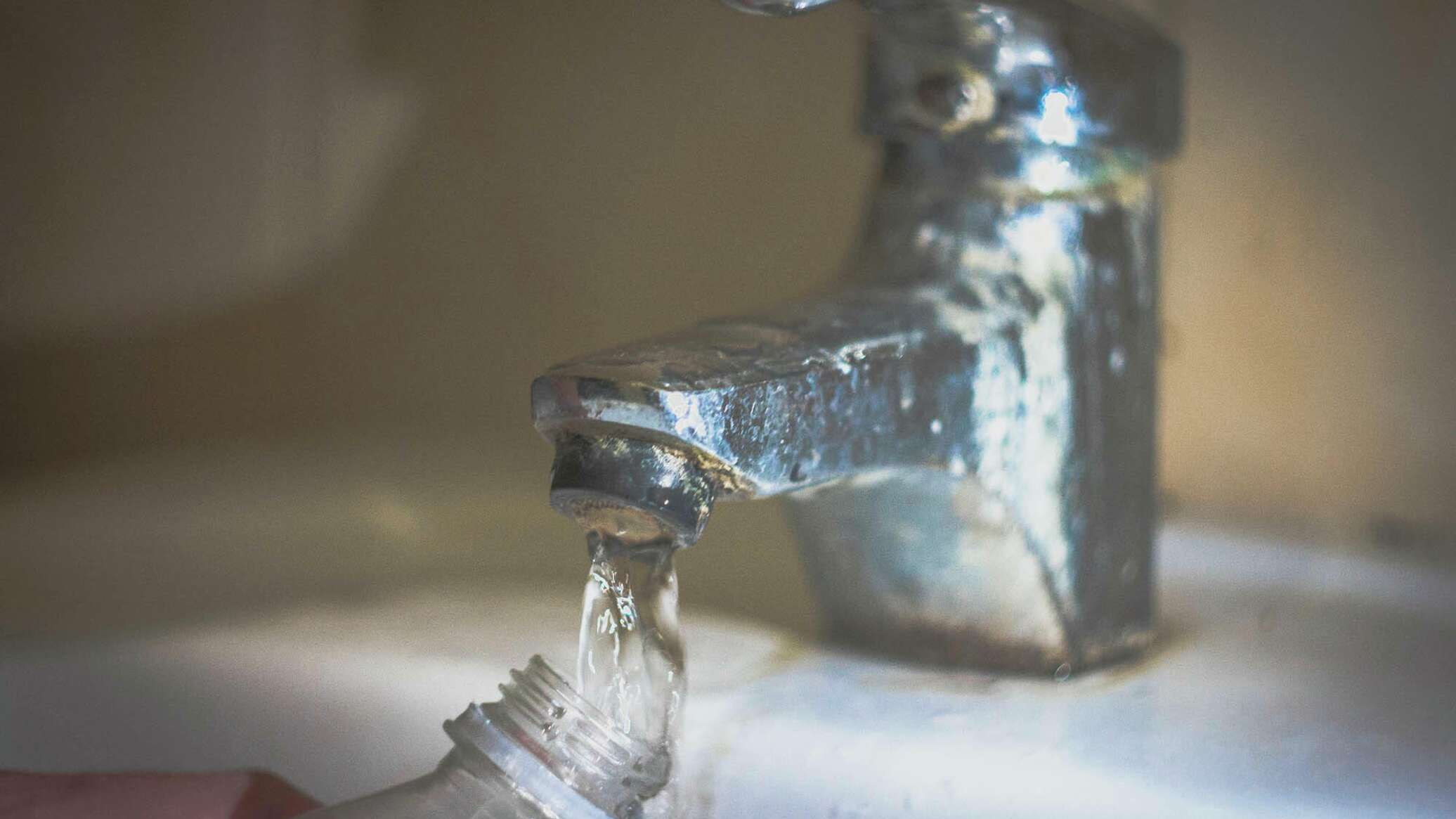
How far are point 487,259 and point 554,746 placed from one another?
0.39 metres

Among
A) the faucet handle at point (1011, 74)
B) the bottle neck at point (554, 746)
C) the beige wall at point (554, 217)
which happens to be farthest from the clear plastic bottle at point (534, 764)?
the beige wall at point (554, 217)

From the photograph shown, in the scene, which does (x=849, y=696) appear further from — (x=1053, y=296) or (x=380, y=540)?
(x=380, y=540)

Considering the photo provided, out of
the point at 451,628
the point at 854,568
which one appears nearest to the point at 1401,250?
the point at 854,568

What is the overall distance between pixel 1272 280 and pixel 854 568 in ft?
0.82

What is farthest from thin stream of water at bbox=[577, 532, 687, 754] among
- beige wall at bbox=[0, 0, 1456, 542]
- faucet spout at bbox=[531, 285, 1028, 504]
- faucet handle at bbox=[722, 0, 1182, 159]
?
beige wall at bbox=[0, 0, 1456, 542]

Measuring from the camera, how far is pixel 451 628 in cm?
46

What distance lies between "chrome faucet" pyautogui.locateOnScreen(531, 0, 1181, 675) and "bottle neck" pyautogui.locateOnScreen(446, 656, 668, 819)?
0.28 ft

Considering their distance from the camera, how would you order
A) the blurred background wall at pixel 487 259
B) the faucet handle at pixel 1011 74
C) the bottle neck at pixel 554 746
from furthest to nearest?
1. the blurred background wall at pixel 487 259
2. the faucet handle at pixel 1011 74
3. the bottle neck at pixel 554 746

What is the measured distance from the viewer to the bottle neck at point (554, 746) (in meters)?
0.26

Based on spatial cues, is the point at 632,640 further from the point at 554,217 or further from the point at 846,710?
the point at 554,217

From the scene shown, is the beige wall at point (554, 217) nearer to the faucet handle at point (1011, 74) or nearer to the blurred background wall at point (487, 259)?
the blurred background wall at point (487, 259)

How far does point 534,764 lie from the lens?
0.85 ft

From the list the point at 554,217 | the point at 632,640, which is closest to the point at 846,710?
the point at 632,640

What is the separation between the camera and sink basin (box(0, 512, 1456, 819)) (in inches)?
13.2
